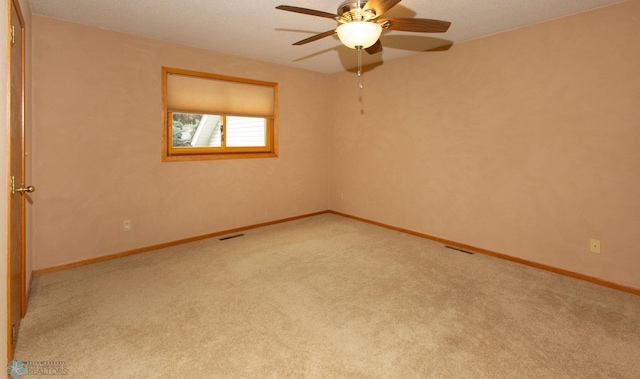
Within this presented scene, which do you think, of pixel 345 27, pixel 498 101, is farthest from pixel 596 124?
pixel 345 27

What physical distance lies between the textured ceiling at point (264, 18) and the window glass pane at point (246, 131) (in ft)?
4.71

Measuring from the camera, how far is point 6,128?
1575 mm

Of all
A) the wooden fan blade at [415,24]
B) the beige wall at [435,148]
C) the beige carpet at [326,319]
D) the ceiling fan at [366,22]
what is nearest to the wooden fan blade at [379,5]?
the ceiling fan at [366,22]

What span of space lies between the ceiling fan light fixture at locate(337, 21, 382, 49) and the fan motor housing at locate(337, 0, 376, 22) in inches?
3.8

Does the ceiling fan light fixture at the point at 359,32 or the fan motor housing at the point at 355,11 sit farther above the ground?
the fan motor housing at the point at 355,11

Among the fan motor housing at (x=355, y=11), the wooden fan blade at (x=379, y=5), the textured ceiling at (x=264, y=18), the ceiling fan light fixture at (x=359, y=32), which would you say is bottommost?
the ceiling fan light fixture at (x=359, y=32)

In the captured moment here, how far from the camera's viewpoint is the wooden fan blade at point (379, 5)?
6.26 ft

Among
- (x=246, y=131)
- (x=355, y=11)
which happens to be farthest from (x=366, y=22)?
(x=246, y=131)

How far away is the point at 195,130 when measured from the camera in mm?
5008

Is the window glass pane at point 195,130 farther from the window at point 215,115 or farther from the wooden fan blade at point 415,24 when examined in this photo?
the wooden fan blade at point 415,24

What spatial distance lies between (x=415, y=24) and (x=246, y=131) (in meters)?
3.89

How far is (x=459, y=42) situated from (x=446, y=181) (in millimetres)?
1684

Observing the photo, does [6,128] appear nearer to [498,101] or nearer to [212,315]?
[212,315]

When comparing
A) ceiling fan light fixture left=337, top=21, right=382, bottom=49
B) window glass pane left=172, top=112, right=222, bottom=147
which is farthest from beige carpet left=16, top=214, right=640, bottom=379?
ceiling fan light fixture left=337, top=21, right=382, bottom=49
